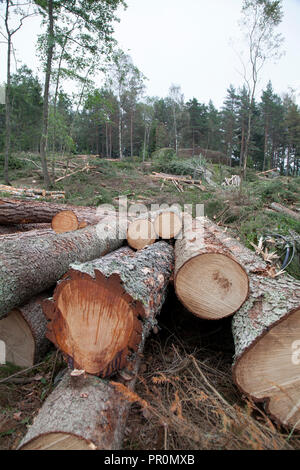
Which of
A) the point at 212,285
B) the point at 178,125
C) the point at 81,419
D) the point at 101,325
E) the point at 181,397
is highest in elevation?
the point at 178,125

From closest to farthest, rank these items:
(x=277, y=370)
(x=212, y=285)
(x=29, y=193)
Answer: (x=277, y=370), (x=212, y=285), (x=29, y=193)

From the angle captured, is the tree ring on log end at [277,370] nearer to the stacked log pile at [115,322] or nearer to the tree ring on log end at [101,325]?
the stacked log pile at [115,322]

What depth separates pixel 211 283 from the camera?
1946 millimetres

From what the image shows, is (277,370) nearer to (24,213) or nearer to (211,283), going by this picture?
(211,283)

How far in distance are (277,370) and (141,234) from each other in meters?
2.40

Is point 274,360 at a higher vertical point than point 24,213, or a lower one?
lower

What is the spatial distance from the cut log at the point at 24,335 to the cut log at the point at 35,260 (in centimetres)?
15

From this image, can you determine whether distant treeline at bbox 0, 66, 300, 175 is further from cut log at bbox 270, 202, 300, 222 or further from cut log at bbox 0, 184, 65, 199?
cut log at bbox 270, 202, 300, 222

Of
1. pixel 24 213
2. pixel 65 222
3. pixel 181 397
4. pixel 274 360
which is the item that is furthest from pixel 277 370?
pixel 24 213

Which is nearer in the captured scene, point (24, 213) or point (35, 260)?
point (35, 260)

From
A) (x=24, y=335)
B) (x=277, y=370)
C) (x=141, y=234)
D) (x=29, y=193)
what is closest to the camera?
(x=277, y=370)
